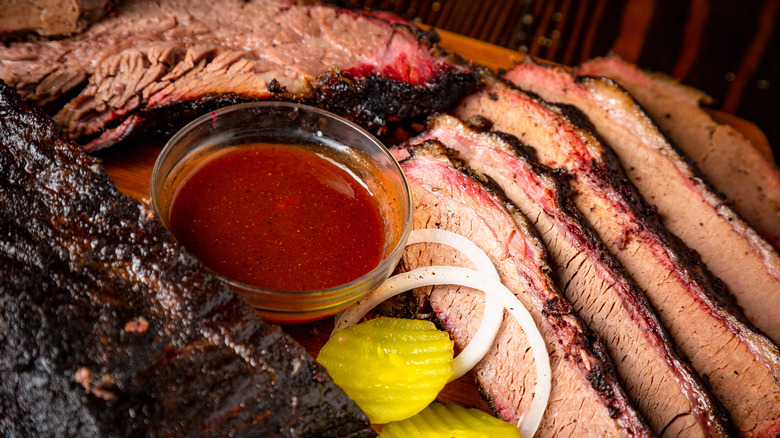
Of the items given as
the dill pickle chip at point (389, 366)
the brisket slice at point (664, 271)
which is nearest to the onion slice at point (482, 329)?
the dill pickle chip at point (389, 366)

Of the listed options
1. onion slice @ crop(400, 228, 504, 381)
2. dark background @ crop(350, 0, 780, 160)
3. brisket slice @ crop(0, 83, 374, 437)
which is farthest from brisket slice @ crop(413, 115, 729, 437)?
dark background @ crop(350, 0, 780, 160)

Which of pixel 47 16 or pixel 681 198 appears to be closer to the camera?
pixel 47 16

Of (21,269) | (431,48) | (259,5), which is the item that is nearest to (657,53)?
(431,48)

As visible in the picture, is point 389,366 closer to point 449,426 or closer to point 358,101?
point 449,426

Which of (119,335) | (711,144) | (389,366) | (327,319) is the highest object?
(711,144)

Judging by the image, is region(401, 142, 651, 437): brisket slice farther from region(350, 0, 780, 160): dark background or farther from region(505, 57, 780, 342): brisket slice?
region(350, 0, 780, 160): dark background

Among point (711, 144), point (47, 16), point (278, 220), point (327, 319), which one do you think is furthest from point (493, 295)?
point (47, 16)

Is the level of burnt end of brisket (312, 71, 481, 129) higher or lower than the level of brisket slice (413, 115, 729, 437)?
higher
